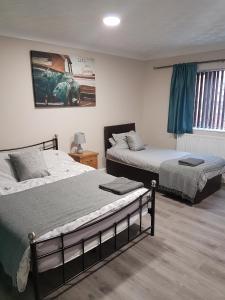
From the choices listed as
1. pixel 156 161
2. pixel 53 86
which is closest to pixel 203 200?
pixel 156 161

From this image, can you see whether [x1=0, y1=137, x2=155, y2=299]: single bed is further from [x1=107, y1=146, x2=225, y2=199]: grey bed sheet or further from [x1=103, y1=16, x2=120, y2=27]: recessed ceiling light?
[x1=103, y1=16, x2=120, y2=27]: recessed ceiling light

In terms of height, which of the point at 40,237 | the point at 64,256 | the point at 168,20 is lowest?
the point at 64,256

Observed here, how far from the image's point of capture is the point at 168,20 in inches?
106

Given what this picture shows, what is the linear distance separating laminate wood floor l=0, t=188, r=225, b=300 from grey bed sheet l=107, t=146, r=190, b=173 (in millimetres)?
1002

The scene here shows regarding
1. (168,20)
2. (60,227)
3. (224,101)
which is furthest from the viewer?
(224,101)

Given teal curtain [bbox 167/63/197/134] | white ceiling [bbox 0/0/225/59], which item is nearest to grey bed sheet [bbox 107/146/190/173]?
teal curtain [bbox 167/63/197/134]

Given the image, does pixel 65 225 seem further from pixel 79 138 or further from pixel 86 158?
pixel 79 138

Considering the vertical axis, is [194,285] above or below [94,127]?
below

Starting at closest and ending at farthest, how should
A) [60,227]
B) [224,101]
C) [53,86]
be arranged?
[60,227] → [53,86] → [224,101]

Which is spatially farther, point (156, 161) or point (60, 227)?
point (156, 161)

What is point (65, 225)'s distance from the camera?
6.06 ft

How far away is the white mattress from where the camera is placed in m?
1.67

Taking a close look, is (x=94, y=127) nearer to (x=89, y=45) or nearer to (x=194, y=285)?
(x=89, y=45)

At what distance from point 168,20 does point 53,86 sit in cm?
194
